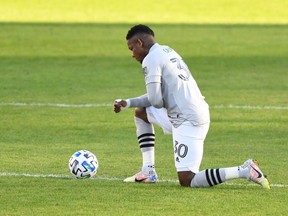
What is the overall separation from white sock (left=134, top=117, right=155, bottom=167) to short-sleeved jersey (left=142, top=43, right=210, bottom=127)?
570mm

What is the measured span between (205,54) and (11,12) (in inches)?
536

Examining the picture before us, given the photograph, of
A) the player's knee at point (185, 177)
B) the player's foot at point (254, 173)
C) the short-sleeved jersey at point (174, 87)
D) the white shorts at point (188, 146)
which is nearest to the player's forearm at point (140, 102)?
the short-sleeved jersey at point (174, 87)

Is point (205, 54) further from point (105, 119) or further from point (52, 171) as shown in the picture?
point (52, 171)

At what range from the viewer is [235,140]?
1766 centimetres

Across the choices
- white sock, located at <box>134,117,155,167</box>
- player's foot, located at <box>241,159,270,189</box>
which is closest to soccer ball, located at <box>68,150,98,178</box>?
white sock, located at <box>134,117,155,167</box>

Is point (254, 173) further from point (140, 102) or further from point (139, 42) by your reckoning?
point (139, 42)

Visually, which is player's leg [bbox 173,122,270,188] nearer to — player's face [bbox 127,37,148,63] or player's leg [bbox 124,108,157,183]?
player's leg [bbox 124,108,157,183]

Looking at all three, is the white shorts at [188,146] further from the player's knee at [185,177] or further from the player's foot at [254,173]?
the player's foot at [254,173]

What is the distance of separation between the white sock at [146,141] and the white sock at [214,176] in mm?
913

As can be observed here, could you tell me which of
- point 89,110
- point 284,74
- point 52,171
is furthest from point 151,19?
point 52,171

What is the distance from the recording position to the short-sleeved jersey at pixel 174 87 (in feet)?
44.4

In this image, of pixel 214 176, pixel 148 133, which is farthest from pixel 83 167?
pixel 214 176

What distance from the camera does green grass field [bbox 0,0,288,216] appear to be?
12.7 m

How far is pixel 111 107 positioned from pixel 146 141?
7.38 meters
